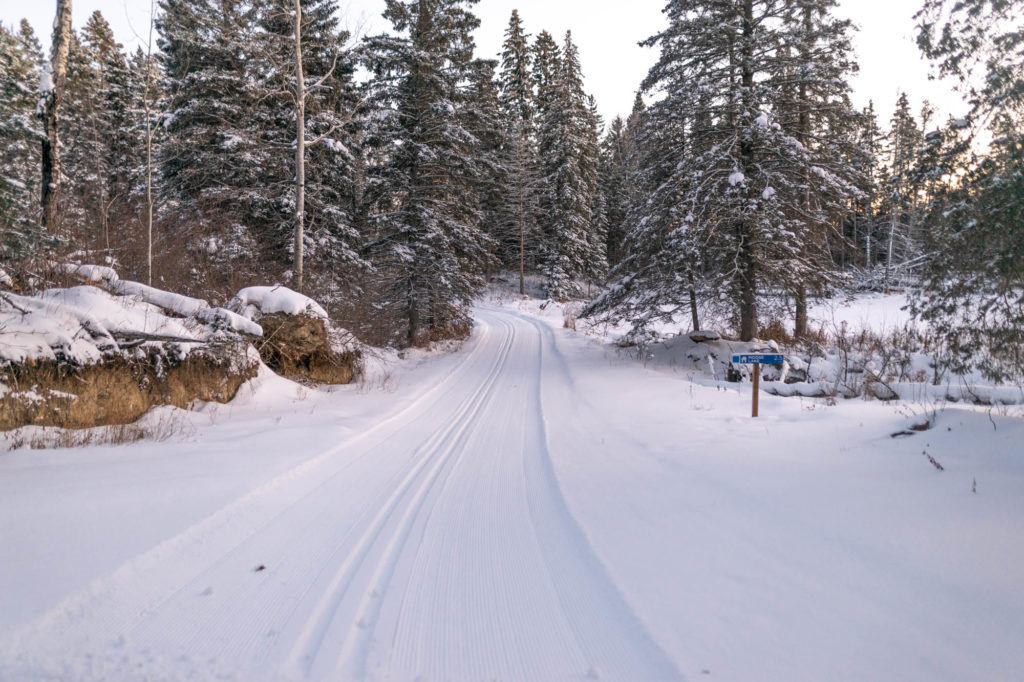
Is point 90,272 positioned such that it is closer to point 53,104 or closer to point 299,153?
point 53,104

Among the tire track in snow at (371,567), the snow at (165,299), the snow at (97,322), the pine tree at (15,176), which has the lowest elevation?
the tire track in snow at (371,567)

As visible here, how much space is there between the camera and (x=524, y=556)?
10.4 ft

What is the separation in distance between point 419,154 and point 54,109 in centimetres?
879

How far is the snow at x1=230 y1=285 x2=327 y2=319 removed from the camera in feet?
30.0

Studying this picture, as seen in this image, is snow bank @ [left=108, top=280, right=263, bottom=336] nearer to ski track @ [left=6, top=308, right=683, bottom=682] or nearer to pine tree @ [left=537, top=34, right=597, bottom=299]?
ski track @ [left=6, top=308, right=683, bottom=682]

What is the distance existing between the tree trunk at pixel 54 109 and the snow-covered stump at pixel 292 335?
17.6ft

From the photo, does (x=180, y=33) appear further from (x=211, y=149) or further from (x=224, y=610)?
(x=224, y=610)

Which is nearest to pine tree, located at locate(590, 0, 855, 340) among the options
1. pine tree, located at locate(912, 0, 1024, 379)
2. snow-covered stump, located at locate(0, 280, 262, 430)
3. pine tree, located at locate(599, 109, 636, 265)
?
pine tree, located at locate(912, 0, 1024, 379)

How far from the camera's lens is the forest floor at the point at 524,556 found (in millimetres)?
2143

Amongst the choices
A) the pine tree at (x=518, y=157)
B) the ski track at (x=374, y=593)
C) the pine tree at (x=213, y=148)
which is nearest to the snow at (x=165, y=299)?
the pine tree at (x=213, y=148)

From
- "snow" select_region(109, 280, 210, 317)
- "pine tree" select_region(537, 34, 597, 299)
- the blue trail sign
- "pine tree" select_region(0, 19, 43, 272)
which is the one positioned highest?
"pine tree" select_region(537, 34, 597, 299)

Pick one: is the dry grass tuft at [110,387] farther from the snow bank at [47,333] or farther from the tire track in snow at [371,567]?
the tire track in snow at [371,567]

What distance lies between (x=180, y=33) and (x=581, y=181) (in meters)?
24.4

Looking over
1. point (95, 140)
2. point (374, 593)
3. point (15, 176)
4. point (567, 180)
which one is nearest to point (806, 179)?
point (374, 593)
